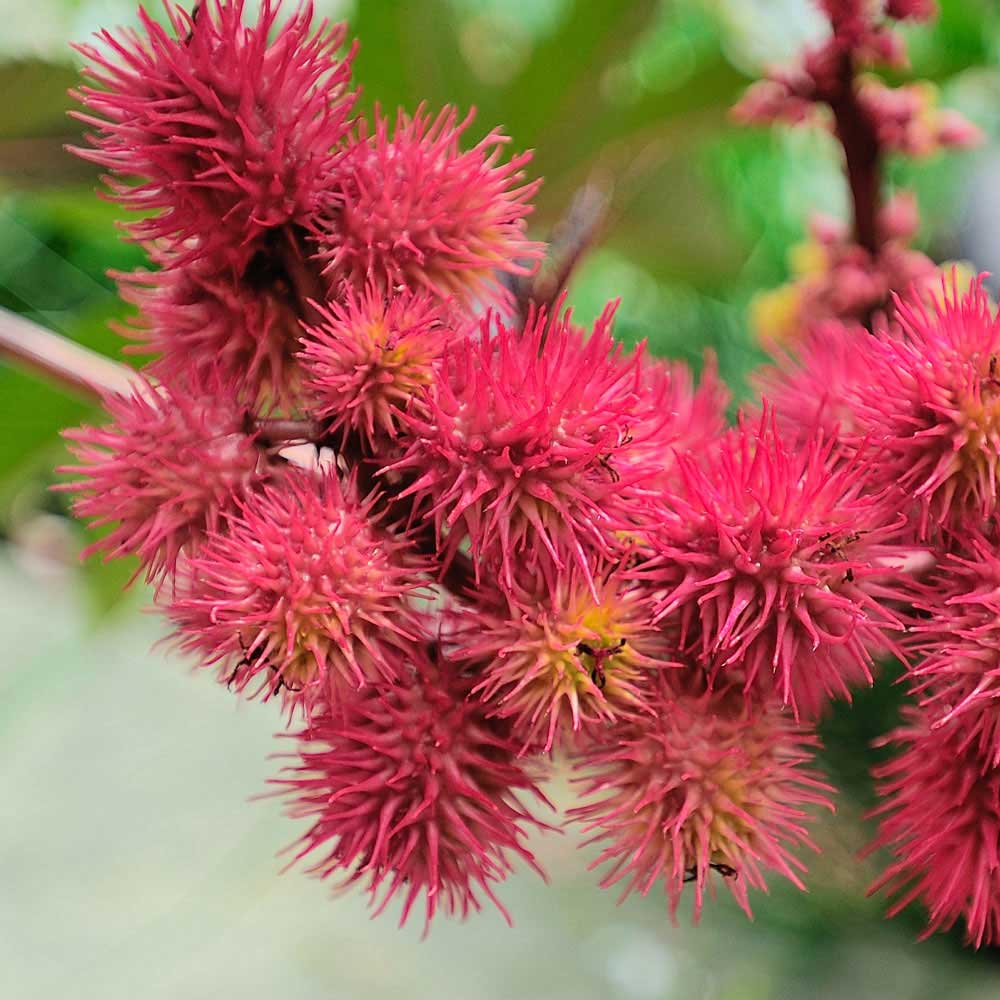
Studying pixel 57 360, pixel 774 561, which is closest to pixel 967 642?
pixel 774 561

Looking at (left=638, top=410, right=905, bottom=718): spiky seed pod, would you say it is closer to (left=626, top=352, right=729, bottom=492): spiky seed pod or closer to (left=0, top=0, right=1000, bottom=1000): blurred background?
(left=626, top=352, right=729, bottom=492): spiky seed pod

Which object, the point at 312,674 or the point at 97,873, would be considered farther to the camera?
the point at 97,873

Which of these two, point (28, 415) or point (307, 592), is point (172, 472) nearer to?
point (307, 592)

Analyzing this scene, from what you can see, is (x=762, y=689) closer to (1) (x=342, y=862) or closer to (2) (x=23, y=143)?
(1) (x=342, y=862)

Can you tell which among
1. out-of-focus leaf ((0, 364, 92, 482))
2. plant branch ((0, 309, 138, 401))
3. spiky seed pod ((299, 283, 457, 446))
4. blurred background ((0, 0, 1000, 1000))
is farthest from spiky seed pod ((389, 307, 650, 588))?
out-of-focus leaf ((0, 364, 92, 482))

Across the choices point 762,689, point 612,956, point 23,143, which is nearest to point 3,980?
point 612,956

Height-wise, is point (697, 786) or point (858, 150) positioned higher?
point (858, 150)

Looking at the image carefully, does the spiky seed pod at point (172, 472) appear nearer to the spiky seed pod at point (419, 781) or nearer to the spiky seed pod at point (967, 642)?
the spiky seed pod at point (419, 781)
